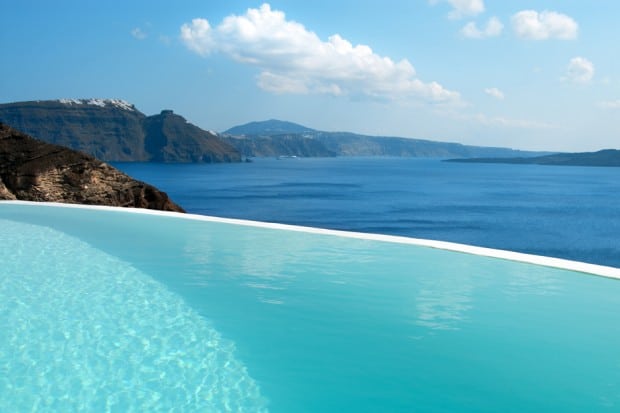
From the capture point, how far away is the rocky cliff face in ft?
449

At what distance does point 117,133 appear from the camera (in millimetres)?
145625

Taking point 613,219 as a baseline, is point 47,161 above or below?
above

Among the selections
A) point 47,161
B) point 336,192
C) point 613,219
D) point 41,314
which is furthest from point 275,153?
point 41,314

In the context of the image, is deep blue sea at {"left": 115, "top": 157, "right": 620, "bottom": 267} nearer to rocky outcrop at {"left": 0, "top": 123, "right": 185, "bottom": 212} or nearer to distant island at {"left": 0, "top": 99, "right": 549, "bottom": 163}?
rocky outcrop at {"left": 0, "top": 123, "right": 185, "bottom": 212}

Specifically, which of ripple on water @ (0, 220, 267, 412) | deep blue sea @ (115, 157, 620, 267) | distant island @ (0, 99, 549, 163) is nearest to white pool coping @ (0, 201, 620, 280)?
ripple on water @ (0, 220, 267, 412)

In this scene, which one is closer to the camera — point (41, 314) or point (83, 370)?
point (83, 370)

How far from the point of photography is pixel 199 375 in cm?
393

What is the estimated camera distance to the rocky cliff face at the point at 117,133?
137 m

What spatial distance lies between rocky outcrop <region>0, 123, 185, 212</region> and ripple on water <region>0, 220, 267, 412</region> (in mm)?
10200

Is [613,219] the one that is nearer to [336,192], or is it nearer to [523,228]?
[523,228]

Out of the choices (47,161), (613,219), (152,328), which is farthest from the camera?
(613,219)

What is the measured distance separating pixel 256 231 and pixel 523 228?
2499cm

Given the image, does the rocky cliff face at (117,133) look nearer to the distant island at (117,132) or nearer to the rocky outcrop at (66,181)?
the distant island at (117,132)

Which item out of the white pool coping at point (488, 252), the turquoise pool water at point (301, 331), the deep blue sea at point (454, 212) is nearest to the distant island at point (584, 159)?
the deep blue sea at point (454, 212)
